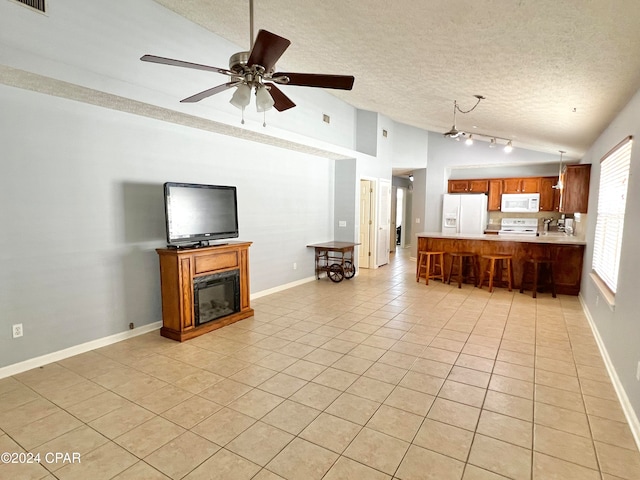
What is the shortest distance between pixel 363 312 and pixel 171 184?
2929mm

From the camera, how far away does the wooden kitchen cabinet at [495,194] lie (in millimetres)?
8422

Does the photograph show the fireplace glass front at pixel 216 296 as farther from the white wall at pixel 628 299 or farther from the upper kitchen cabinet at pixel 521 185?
the upper kitchen cabinet at pixel 521 185

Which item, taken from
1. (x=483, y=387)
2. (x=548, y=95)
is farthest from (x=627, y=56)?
(x=483, y=387)

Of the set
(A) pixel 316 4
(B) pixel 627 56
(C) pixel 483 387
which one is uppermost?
(A) pixel 316 4

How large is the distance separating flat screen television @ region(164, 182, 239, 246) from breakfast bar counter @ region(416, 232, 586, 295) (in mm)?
4117

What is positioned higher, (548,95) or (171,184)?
(548,95)

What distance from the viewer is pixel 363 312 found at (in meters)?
4.69

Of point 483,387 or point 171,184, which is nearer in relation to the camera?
point 483,387

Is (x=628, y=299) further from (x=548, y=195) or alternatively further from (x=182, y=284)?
(x=548, y=195)

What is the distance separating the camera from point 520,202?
8.16 meters

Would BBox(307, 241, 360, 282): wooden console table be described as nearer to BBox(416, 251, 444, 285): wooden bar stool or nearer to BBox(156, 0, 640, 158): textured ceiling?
BBox(416, 251, 444, 285): wooden bar stool

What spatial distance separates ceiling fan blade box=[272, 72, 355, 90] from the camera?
222 centimetres

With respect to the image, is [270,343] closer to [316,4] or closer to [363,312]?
[363,312]

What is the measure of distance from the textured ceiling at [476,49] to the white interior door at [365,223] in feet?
9.72
